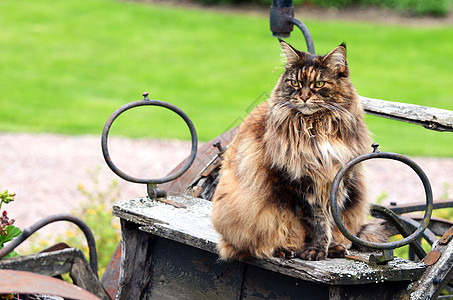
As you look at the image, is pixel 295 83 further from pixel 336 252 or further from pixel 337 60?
pixel 336 252

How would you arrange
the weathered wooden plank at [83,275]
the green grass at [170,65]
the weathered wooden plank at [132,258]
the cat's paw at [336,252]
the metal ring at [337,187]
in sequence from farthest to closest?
1. the green grass at [170,65]
2. the weathered wooden plank at [132,258]
3. the weathered wooden plank at [83,275]
4. the cat's paw at [336,252]
5. the metal ring at [337,187]

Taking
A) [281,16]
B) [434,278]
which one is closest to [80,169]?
[281,16]

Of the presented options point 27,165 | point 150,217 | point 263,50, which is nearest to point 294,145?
→ point 150,217

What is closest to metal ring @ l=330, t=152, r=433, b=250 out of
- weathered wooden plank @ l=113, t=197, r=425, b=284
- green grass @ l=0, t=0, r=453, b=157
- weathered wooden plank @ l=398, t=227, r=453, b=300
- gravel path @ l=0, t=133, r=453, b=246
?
weathered wooden plank @ l=113, t=197, r=425, b=284

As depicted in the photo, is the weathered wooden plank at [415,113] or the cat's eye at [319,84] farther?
the weathered wooden plank at [415,113]

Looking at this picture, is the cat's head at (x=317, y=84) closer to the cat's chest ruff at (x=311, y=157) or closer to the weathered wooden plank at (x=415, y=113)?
the cat's chest ruff at (x=311, y=157)

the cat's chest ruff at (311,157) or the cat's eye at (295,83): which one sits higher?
the cat's eye at (295,83)

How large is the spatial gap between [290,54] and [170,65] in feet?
29.0

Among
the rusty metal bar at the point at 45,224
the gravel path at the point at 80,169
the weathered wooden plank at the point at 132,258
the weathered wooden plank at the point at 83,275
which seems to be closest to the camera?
the rusty metal bar at the point at 45,224

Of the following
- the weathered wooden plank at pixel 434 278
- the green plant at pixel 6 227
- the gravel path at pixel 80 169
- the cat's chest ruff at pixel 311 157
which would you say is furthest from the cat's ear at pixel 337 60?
the gravel path at pixel 80 169

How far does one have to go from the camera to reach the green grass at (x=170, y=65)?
28.7 ft

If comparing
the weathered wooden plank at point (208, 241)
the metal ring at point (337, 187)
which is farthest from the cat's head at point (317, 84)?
the weathered wooden plank at point (208, 241)

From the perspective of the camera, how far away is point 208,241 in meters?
2.54

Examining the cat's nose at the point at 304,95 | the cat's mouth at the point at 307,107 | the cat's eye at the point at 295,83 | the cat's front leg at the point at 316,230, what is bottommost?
the cat's front leg at the point at 316,230
